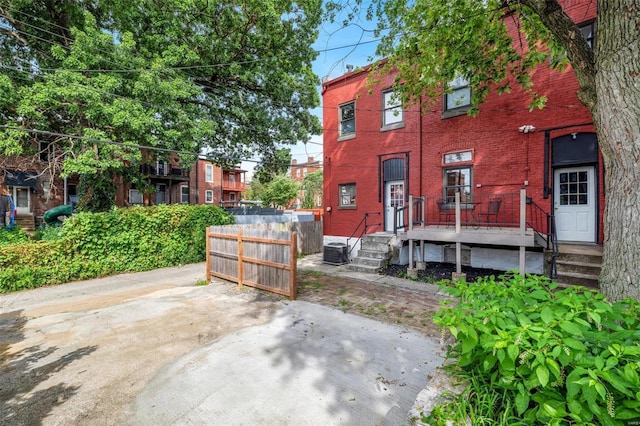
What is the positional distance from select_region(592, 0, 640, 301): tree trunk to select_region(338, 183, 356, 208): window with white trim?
8.74 m

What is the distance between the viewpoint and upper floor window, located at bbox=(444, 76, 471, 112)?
887 centimetres

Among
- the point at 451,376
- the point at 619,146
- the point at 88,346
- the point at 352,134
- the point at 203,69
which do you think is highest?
the point at 203,69

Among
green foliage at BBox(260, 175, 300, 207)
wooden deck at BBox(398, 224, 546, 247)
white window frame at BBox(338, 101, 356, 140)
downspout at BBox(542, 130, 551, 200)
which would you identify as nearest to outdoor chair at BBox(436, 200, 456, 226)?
wooden deck at BBox(398, 224, 546, 247)

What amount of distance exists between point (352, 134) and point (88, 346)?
10.2 metres

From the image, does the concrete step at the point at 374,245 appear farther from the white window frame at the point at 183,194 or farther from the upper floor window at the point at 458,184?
the white window frame at the point at 183,194

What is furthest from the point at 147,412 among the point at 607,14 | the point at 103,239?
the point at 103,239

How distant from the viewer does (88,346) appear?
420 centimetres

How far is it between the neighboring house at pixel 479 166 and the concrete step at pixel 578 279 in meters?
0.83

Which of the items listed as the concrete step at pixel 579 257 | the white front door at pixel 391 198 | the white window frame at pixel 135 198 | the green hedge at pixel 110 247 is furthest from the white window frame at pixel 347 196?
the white window frame at pixel 135 198

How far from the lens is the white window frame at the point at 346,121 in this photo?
11.6m

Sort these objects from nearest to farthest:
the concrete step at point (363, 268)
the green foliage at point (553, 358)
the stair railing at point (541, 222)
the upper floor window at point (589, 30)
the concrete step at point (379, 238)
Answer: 1. the green foliage at point (553, 358)
2. the upper floor window at point (589, 30)
3. the stair railing at point (541, 222)
4. the concrete step at point (363, 268)
5. the concrete step at point (379, 238)

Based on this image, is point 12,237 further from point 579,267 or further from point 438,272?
point 579,267

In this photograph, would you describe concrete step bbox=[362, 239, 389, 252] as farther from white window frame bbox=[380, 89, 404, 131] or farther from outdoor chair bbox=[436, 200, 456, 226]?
white window frame bbox=[380, 89, 404, 131]

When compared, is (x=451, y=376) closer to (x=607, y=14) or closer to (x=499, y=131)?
(x=607, y=14)
